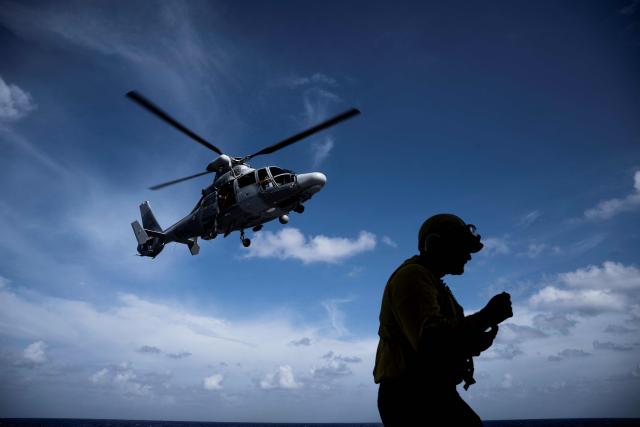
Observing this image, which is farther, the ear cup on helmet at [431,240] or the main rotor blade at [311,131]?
the main rotor blade at [311,131]

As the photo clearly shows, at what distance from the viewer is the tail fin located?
94.2 ft

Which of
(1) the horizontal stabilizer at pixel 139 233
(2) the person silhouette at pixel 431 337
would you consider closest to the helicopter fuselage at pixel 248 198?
(1) the horizontal stabilizer at pixel 139 233

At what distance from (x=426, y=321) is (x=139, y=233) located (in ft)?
96.7

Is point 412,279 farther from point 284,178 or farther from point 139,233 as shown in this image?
point 139,233

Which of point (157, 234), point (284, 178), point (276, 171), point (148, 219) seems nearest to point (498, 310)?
point (284, 178)

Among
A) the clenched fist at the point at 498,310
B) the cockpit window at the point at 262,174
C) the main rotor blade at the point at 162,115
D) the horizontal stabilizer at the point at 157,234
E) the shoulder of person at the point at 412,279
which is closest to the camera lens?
the clenched fist at the point at 498,310

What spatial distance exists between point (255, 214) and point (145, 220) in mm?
13575

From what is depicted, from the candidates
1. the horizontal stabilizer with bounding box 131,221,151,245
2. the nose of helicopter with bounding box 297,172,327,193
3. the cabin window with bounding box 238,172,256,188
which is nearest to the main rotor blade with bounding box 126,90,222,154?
the cabin window with bounding box 238,172,256,188

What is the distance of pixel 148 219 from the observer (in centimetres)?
2911

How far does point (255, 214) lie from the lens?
20.8 m

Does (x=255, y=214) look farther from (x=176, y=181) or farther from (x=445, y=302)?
(x=445, y=302)

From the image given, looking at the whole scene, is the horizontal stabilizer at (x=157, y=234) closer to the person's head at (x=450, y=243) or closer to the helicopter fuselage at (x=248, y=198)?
the helicopter fuselage at (x=248, y=198)

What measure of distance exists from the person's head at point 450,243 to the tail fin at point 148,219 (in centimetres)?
2881

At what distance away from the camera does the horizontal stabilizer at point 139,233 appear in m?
27.1
